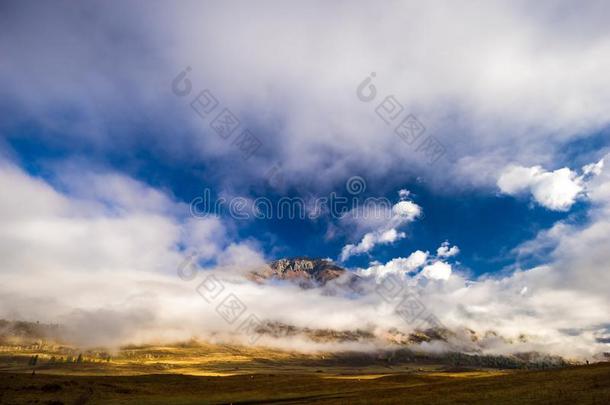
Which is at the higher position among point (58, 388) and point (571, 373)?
point (571, 373)

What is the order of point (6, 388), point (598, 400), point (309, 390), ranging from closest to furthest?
point (598, 400)
point (6, 388)
point (309, 390)

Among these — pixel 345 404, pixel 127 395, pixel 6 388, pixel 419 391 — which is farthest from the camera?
pixel 127 395

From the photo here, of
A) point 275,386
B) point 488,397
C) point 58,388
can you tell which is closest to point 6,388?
point 58,388

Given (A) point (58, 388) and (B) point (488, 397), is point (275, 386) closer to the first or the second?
(A) point (58, 388)

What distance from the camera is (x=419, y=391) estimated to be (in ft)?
279

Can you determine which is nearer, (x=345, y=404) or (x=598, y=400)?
(x=598, y=400)

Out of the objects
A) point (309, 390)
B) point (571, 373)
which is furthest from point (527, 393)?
point (309, 390)

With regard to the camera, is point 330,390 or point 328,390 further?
point 328,390

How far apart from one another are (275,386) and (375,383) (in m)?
32.9

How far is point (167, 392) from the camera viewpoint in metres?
122

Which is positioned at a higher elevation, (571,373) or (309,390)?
(571,373)

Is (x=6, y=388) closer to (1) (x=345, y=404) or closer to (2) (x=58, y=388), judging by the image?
(2) (x=58, y=388)

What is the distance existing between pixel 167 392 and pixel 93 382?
24.1 m

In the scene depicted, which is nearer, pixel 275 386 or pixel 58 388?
pixel 58 388
